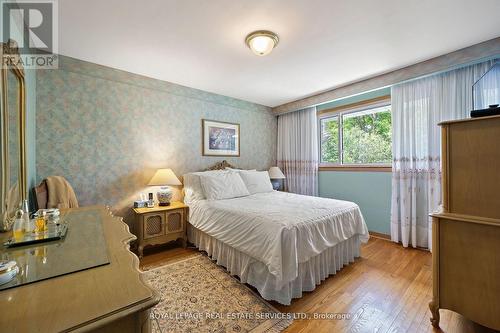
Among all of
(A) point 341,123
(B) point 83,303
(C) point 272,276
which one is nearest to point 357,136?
(A) point 341,123

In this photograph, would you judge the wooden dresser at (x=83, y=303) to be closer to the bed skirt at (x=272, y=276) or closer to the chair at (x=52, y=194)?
the bed skirt at (x=272, y=276)

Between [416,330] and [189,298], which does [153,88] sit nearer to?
Answer: [189,298]

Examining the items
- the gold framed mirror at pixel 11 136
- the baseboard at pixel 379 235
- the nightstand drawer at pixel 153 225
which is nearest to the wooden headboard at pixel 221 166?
the nightstand drawer at pixel 153 225

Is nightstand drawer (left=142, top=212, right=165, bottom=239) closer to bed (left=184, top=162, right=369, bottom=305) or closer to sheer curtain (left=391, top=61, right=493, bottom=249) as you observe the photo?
bed (left=184, top=162, right=369, bottom=305)

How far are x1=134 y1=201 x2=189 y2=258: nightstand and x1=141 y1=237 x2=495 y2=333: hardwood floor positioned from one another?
235mm

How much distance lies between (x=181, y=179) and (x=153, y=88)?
56.7 inches

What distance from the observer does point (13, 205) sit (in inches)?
52.4

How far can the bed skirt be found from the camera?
6.10ft

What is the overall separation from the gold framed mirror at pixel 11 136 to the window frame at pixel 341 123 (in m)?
4.00

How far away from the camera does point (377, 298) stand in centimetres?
189

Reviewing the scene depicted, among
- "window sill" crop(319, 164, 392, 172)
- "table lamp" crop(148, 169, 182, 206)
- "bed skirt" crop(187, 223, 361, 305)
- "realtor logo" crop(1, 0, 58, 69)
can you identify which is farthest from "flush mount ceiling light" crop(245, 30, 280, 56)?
"window sill" crop(319, 164, 392, 172)

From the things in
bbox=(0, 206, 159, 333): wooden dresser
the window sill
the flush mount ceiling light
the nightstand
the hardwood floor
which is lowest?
the hardwood floor

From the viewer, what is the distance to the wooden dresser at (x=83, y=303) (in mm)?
541

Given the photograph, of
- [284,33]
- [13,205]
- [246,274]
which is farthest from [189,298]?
[284,33]
